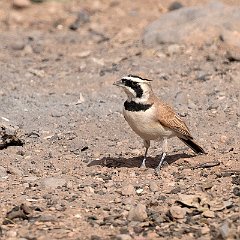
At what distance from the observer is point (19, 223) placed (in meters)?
6.94

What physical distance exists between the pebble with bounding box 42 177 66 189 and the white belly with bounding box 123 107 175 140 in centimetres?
95

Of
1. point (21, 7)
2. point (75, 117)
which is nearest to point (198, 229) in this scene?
Result: point (75, 117)

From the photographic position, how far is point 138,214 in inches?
269

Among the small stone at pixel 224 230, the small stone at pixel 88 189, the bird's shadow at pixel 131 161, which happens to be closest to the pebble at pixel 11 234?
the small stone at pixel 88 189

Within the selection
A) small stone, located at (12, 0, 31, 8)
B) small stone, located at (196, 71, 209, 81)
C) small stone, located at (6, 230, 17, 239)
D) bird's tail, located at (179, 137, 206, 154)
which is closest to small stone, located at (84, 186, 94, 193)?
small stone, located at (6, 230, 17, 239)

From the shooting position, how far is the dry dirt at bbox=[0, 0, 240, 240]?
691 cm

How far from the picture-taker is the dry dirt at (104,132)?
691 centimetres

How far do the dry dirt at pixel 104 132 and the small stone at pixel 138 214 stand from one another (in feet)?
0.04

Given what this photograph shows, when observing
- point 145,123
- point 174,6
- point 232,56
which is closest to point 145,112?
point 145,123

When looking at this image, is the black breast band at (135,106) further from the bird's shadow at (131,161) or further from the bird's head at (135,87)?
the bird's shadow at (131,161)

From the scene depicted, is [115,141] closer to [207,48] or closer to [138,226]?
[138,226]

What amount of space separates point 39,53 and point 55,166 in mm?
5804

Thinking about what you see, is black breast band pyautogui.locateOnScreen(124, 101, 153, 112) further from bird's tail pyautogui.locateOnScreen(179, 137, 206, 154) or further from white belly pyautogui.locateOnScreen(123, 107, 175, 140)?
bird's tail pyautogui.locateOnScreen(179, 137, 206, 154)

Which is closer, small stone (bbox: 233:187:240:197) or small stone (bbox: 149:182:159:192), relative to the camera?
small stone (bbox: 233:187:240:197)
